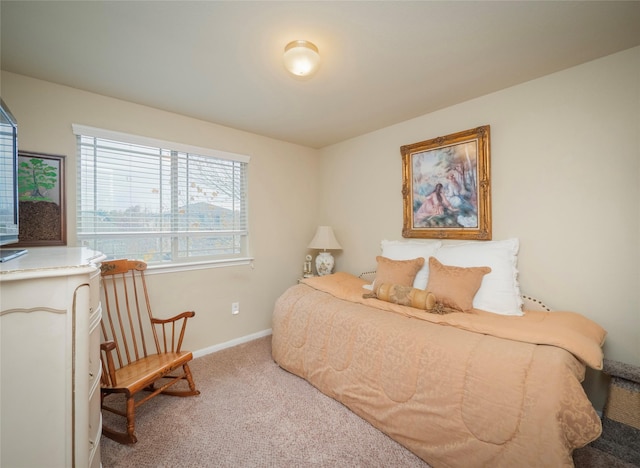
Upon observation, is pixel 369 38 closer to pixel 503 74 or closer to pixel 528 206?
A: pixel 503 74

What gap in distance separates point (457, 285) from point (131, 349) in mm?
2827

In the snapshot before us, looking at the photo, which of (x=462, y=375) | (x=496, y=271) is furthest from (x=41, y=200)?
(x=496, y=271)

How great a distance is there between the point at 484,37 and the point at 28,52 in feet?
9.35

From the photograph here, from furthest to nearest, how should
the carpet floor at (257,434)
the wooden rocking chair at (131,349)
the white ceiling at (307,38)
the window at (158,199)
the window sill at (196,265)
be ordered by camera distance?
the window sill at (196,265), the window at (158,199), the wooden rocking chair at (131,349), the carpet floor at (257,434), the white ceiling at (307,38)

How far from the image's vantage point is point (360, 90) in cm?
225

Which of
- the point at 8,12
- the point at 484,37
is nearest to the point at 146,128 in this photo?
the point at 8,12

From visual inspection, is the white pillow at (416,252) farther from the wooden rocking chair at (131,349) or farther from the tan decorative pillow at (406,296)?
the wooden rocking chair at (131,349)

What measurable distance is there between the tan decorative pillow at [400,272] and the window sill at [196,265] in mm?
1557

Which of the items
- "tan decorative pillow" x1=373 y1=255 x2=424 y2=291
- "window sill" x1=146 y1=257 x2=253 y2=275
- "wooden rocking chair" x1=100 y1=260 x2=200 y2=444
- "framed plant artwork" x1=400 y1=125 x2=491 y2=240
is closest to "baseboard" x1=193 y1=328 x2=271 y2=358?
"wooden rocking chair" x1=100 y1=260 x2=200 y2=444

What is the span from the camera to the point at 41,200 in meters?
2.06

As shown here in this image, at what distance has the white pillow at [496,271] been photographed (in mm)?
1990

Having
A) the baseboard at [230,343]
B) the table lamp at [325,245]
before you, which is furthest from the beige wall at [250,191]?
the table lamp at [325,245]

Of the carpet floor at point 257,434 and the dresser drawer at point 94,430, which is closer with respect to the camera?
the dresser drawer at point 94,430

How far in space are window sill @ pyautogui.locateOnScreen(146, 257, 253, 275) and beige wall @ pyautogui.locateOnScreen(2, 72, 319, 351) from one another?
5cm
